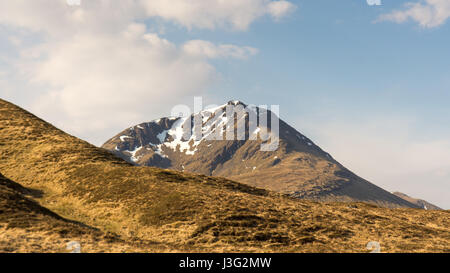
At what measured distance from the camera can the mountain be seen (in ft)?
99.3

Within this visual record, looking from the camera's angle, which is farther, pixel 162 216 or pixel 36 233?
pixel 162 216

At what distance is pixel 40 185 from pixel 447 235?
185ft

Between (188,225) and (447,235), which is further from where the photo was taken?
(447,235)

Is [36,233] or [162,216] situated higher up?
[162,216]

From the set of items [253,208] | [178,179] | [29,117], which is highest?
[29,117]

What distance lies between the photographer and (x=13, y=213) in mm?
30844

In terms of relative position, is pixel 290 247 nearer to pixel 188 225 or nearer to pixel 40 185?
pixel 188 225

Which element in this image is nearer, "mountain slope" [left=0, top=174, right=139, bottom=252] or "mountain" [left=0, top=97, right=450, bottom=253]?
"mountain slope" [left=0, top=174, right=139, bottom=252]

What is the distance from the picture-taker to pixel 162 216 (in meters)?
39.0

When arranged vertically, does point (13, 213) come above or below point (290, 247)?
above

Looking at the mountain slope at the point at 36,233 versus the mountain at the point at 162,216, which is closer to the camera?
the mountain slope at the point at 36,233

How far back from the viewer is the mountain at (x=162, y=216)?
30266 millimetres
